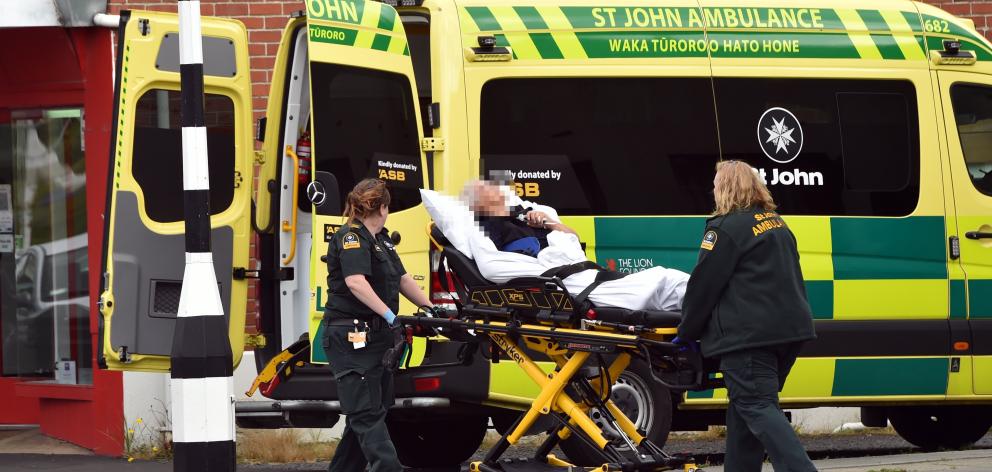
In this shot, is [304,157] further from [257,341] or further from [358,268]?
[358,268]

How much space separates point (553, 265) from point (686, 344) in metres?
0.80

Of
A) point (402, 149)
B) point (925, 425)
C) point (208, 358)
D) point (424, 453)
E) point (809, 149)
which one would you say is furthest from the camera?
point (925, 425)

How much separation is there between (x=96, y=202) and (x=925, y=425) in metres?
5.63

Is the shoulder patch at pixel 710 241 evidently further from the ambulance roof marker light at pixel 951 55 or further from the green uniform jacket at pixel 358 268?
the ambulance roof marker light at pixel 951 55

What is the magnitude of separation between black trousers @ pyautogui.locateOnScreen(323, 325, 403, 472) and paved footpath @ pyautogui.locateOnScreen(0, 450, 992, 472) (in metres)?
2.20

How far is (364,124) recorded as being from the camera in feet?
27.6

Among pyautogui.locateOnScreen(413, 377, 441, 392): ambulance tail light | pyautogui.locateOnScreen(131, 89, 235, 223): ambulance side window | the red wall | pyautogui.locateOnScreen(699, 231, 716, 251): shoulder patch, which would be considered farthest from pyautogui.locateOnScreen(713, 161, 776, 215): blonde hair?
the red wall

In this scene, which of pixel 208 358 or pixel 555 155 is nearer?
pixel 208 358

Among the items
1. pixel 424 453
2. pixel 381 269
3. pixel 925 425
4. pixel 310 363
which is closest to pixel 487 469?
pixel 381 269

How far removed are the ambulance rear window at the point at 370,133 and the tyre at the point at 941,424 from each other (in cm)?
379

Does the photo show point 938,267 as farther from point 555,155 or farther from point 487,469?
point 487,469

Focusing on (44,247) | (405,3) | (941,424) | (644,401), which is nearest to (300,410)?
(644,401)

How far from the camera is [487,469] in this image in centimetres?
716

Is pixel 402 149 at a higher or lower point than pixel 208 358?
higher
